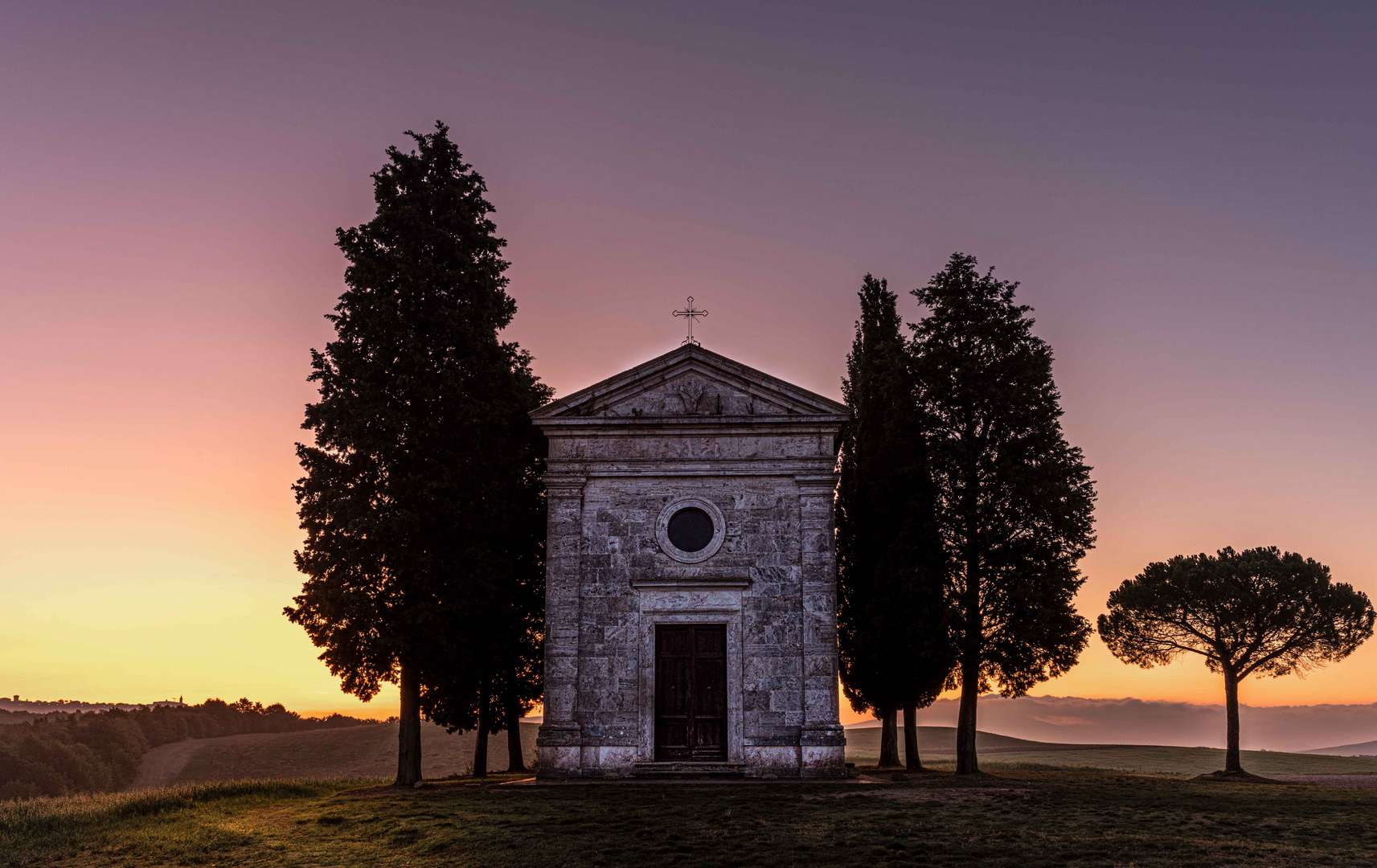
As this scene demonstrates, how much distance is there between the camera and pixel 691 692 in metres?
21.5

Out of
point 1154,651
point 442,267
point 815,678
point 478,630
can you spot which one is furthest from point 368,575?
point 1154,651

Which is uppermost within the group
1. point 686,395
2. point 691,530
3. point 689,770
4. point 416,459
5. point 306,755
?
point 686,395

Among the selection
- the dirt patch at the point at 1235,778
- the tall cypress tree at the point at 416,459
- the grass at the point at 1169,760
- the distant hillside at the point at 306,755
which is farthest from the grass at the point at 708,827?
the distant hillside at the point at 306,755

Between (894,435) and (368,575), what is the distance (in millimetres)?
14712

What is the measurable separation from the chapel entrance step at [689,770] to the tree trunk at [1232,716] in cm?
1798

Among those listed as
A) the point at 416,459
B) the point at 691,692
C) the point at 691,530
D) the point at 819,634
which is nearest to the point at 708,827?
the point at 691,692

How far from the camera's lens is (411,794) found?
66.7 ft

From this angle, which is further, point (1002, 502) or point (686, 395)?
point (1002, 502)

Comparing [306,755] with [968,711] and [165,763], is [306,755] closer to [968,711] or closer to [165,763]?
[165,763]

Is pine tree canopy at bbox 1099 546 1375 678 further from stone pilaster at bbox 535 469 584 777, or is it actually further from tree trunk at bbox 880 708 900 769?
stone pilaster at bbox 535 469 584 777

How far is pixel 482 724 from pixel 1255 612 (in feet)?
78.1

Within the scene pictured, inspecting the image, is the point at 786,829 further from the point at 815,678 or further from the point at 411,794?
the point at 411,794

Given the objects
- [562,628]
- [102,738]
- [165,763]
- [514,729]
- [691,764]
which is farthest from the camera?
[165,763]

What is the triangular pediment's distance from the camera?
22.7 meters
